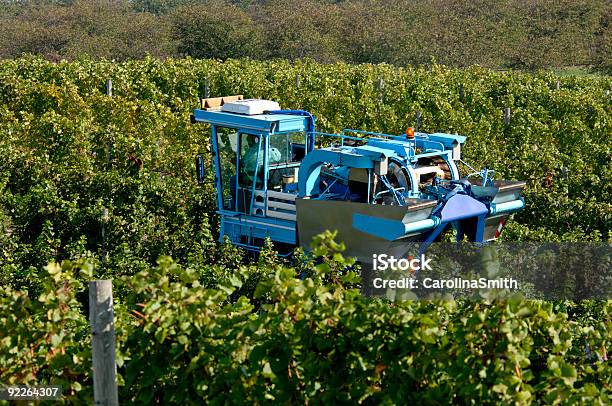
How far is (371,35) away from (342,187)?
4137cm

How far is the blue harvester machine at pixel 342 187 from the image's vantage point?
33.0 feet

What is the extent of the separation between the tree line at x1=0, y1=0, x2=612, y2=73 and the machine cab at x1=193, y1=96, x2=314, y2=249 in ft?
110

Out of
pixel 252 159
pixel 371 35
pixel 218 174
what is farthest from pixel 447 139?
pixel 371 35

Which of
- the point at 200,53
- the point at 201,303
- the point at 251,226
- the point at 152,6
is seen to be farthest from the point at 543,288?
the point at 152,6

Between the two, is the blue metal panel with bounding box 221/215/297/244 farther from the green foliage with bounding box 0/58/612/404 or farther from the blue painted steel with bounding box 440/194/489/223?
the blue painted steel with bounding box 440/194/489/223

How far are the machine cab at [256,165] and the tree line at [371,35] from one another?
1318 inches

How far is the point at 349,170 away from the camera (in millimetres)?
10648

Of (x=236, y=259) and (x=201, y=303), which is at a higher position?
(x=201, y=303)

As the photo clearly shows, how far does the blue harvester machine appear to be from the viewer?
33.0 feet

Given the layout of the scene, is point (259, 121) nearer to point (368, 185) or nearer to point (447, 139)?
point (368, 185)

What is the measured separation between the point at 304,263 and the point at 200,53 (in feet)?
150

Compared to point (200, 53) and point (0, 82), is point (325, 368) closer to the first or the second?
point (0, 82)
